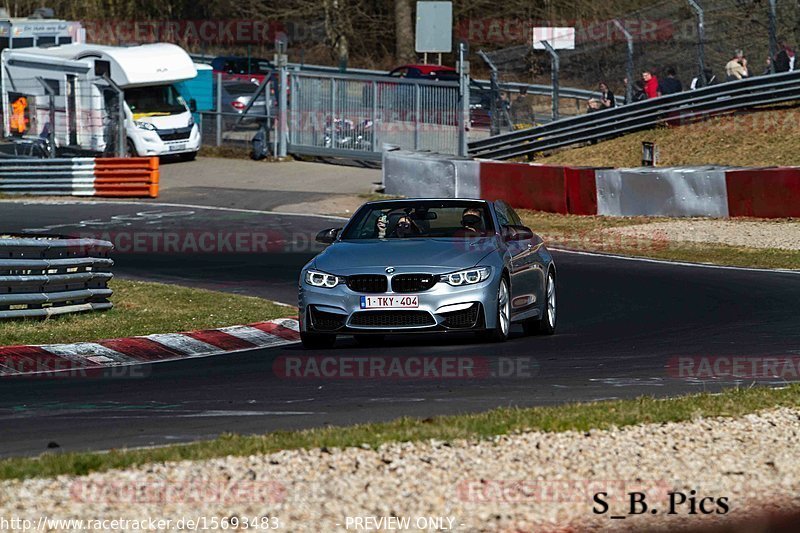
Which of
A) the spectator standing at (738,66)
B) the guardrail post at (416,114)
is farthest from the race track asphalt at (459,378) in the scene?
the guardrail post at (416,114)

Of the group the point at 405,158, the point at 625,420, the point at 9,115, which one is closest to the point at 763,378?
the point at 625,420

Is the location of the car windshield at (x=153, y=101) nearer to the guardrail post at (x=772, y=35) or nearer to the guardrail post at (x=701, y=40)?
the guardrail post at (x=701, y=40)

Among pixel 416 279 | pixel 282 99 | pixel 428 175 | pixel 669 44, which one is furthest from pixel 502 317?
pixel 282 99

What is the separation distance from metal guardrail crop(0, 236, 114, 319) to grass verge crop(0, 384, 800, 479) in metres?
6.52

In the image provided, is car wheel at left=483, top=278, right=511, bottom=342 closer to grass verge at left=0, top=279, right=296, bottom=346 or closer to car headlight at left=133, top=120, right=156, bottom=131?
grass verge at left=0, top=279, right=296, bottom=346

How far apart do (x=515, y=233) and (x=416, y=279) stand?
147 cm

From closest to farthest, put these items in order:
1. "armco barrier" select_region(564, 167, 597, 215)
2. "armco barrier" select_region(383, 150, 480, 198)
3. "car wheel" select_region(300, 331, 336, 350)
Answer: "car wheel" select_region(300, 331, 336, 350)
"armco barrier" select_region(564, 167, 597, 215)
"armco barrier" select_region(383, 150, 480, 198)

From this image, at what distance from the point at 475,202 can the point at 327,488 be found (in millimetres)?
6996

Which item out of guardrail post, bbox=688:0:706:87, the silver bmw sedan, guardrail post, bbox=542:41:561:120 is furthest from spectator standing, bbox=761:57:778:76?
the silver bmw sedan

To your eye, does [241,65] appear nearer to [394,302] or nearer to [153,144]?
[153,144]

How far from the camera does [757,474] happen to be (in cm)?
679

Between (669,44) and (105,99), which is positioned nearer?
(669,44)

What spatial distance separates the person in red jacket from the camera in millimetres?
30667

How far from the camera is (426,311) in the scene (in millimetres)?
11586
